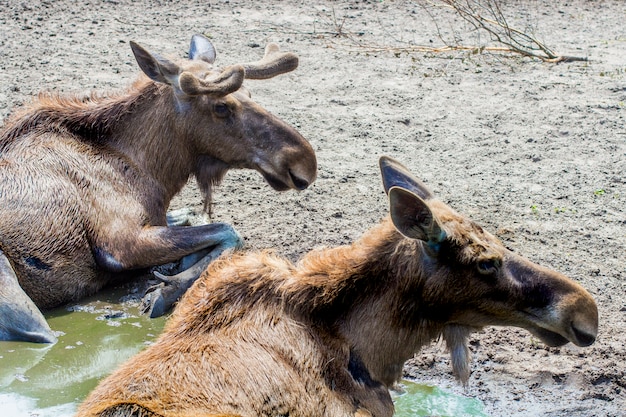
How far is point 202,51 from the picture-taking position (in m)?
8.65

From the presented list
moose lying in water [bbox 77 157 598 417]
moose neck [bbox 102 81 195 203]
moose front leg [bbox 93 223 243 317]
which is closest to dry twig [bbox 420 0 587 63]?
moose neck [bbox 102 81 195 203]

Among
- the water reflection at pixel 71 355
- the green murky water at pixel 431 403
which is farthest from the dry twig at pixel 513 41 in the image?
the green murky water at pixel 431 403

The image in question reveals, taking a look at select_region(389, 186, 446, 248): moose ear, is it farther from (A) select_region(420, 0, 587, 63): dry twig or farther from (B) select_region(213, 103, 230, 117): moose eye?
(A) select_region(420, 0, 587, 63): dry twig

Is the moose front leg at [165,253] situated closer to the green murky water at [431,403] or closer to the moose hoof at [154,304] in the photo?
the moose hoof at [154,304]

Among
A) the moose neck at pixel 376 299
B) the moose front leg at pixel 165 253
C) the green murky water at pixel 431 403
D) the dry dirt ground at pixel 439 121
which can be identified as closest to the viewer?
the moose neck at pixel 376 299

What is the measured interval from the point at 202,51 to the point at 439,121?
122 inches

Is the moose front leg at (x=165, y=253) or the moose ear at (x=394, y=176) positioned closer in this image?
the moose ear at (x=394, y=176)

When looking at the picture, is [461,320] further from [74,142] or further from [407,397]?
[74,142]

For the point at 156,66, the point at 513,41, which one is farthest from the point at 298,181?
the point at 513,41

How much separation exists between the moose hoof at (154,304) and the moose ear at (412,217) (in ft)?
9.74

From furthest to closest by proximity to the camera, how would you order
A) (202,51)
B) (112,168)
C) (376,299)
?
(202,51) → (112,168) → (376,299)

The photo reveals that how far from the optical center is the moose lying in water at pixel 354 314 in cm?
509

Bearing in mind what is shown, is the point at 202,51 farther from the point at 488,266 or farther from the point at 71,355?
the point at 488,266

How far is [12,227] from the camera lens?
24.9ft
